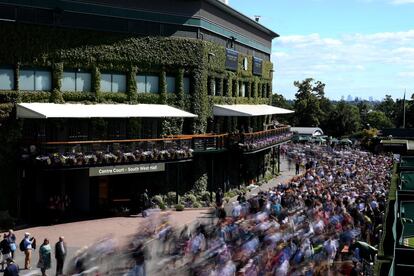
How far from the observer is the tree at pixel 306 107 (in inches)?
4643

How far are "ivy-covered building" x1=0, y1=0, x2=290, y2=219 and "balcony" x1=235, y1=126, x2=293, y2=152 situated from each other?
0.51 ft

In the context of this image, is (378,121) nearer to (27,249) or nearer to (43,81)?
(43,81)

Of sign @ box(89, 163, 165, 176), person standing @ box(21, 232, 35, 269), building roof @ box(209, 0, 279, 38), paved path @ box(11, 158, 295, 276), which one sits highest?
building roof @ box(209, 0, 279, 38)

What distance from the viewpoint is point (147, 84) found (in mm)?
34812

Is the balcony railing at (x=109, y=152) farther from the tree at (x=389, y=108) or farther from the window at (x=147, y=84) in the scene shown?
the tree at (x=389, y=108)

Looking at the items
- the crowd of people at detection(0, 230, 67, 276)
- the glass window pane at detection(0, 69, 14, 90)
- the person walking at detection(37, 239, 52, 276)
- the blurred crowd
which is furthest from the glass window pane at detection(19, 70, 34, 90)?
the person walking at detection(37, 239, 52, 276)

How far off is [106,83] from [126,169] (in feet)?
18.8

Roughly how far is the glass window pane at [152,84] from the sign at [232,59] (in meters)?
8.59

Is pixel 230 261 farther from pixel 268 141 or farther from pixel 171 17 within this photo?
pixel 268 141

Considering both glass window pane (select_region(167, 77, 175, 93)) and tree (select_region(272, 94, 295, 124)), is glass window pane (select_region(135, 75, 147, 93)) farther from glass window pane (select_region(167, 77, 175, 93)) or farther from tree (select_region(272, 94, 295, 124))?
tree (select_region(272, 94, 295, 124))

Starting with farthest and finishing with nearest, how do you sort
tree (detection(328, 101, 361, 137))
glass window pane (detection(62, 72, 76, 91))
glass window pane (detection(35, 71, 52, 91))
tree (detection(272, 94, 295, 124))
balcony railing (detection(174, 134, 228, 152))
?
tree (detection(272, 94, 295, 124)) → tree (detection(328, 101, 361, 137)) → balcony railing (detection(174, 134, 228, 152)) → glass window pane (detection(62, 72, 76, 91)) → glass window pane (detection(35, 71, 52, 91))

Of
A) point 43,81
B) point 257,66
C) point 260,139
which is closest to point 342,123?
point 257,66

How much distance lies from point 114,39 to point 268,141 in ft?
55.0

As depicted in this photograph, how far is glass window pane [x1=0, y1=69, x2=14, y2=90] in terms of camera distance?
91.9 feet
